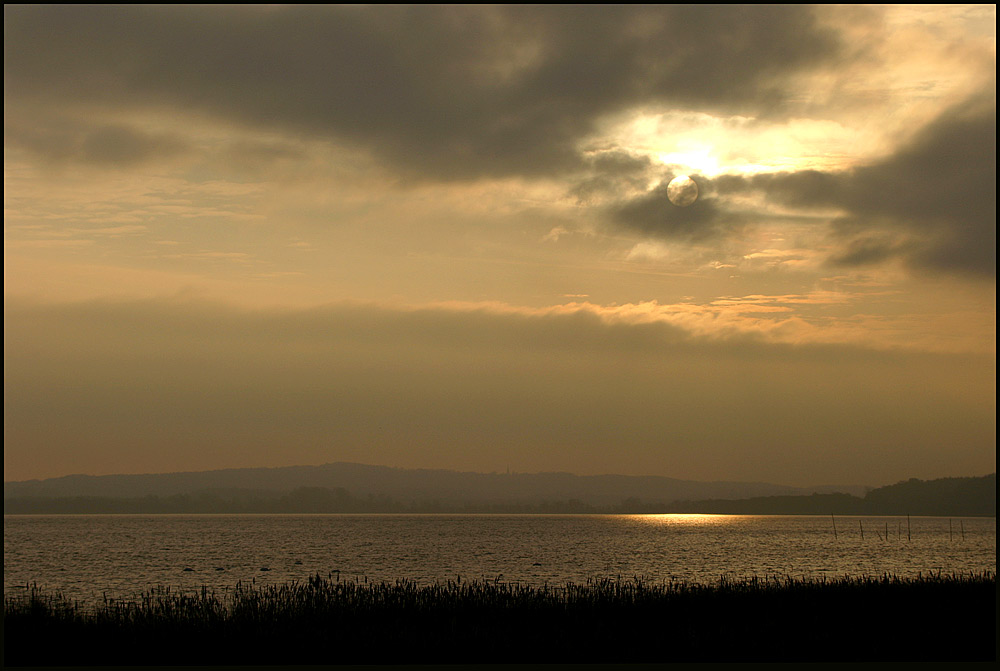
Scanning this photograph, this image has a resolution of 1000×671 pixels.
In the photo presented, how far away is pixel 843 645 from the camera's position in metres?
27.9

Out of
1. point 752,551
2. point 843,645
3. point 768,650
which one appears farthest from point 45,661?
point 752,551

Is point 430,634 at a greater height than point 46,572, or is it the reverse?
point 430,634

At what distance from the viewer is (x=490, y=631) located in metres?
28.5

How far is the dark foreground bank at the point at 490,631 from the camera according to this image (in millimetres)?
27016

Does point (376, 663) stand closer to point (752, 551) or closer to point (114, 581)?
point (114, 581)

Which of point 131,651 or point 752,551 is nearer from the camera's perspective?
point 131,651

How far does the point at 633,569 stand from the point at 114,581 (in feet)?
154

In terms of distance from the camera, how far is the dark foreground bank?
27016mm

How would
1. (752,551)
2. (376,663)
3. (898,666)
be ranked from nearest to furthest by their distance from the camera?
(898,666) → (376,663) → (752,551)

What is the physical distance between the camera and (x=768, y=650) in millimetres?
27656

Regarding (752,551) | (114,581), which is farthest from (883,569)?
(114,581)

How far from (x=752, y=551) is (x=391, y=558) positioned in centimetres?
5568

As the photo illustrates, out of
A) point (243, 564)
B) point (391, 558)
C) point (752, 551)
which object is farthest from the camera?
point (752, 551)

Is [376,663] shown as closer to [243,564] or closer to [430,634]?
[430,634]
